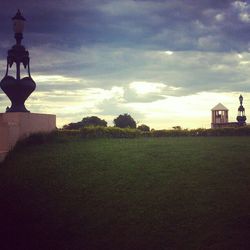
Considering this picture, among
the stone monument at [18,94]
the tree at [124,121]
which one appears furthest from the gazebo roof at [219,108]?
the stone monument at [18,94]

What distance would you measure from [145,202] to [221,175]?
3.04m

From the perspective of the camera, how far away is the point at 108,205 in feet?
31.5

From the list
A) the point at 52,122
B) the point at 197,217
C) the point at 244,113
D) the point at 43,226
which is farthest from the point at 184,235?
the point at 244,113

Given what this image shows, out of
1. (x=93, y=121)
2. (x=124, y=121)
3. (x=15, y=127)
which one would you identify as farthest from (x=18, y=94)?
(x=124, y=121)

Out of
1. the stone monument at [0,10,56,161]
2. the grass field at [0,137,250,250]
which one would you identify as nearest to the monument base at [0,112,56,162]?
the stone monument at [0,10,56,161]

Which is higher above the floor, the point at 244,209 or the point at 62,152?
the point at 62,152

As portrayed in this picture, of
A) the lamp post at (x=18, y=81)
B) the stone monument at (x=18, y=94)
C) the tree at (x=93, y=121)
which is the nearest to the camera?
the stone monument at (x=18, y=94)

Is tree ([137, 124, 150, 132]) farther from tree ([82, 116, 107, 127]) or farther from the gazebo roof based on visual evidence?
the gazebo roof

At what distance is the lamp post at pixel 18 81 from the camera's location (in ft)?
56.5

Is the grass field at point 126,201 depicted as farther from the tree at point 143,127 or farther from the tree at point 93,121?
the tree at point 93,121

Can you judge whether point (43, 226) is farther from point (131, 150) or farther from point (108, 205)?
point (131, 150)

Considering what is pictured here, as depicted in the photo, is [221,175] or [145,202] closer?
[145,202]

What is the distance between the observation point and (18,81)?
1725 cm

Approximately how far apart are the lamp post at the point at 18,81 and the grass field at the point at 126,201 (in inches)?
143
